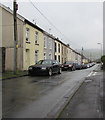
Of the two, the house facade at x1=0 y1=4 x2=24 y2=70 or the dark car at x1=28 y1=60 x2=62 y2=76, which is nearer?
the dark car at x1=28 y1=60 x2=62 y2=76

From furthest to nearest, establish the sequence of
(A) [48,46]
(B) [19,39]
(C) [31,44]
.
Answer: (A) [48,46]
(C) [31,44]
(B) [19,39]

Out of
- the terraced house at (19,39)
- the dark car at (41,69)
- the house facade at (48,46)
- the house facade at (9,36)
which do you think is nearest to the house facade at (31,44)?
the terraced house at (19,39)

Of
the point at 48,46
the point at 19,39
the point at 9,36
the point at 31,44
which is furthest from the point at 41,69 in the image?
the point at 48,46

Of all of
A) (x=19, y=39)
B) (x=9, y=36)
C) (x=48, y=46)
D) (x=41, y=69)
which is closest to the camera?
(x=41, y=69)

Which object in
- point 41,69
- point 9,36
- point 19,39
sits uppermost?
point 9,36

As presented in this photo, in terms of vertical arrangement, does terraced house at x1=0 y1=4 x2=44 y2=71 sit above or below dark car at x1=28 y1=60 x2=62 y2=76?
above

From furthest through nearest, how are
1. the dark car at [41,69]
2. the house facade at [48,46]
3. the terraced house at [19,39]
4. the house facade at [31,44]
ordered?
1. the house facade at [48,46]
2. the house facade at [31,44]
3. the terraced house at [19,39]
4. the dark car at [41,69]

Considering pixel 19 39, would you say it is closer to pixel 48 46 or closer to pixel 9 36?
pixel 9 36

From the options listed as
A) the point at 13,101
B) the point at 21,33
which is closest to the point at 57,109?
the point at 13,101

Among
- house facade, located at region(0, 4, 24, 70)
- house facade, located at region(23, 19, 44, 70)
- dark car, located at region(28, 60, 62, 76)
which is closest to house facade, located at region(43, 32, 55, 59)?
house facade, located at region(23, 19, 44, 70)

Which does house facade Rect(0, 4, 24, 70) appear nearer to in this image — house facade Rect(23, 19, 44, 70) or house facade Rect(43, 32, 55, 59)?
house facade Rect(23, 19, 44, 70)

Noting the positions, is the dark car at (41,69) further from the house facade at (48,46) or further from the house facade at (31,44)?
the house facade at (48,46)

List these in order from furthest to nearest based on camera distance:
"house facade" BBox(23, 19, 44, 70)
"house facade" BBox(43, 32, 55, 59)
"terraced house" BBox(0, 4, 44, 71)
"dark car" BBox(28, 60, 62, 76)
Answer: "house facade" BBox(43, 32, 55, 59) < "house facade" BBox(23, 19, 44, 70) < "terraced house" BBox(0, 4, 44, 71) < "dark car" BBox(28, 60, 62, 76)

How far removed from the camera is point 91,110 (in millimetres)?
5262
